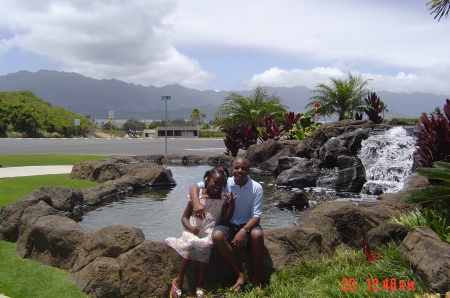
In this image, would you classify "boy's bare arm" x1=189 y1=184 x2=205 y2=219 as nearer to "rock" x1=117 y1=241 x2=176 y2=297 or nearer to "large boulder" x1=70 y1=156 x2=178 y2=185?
"rock" x1=117 y1=241 x2=176 y2=297

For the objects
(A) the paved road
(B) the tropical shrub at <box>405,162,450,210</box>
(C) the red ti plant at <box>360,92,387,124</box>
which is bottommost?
(A) the paved road

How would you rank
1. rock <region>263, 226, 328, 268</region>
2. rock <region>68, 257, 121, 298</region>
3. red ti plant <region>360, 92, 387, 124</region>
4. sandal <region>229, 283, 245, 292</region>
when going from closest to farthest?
1. rock <region>68, 257, 121, 298</region>
2. sandal <region>229, 283, 245, 292</region>
3. rock <region>263, 226, 328, 268</region>
4. red ti plant <region>360, 92, 387, 124</region>

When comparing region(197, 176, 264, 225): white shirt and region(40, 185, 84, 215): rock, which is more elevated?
region(197, 176, 264, 225): white shirt

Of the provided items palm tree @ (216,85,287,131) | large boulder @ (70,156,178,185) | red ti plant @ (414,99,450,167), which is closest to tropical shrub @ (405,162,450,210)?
red ti plant @ (414,99,450,167)

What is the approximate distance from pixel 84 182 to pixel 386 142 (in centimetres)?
977

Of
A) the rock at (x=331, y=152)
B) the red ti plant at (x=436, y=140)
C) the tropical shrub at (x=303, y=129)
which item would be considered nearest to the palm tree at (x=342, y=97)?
the tropical shrub at (x=303, y=129)

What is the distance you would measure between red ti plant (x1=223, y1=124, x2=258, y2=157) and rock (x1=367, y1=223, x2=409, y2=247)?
1609cm

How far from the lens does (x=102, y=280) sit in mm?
4203

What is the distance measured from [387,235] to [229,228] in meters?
1.90

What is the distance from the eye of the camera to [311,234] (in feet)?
16.6

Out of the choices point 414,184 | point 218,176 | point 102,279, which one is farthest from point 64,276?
point 414,184

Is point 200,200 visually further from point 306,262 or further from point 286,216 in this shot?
point 286,216
